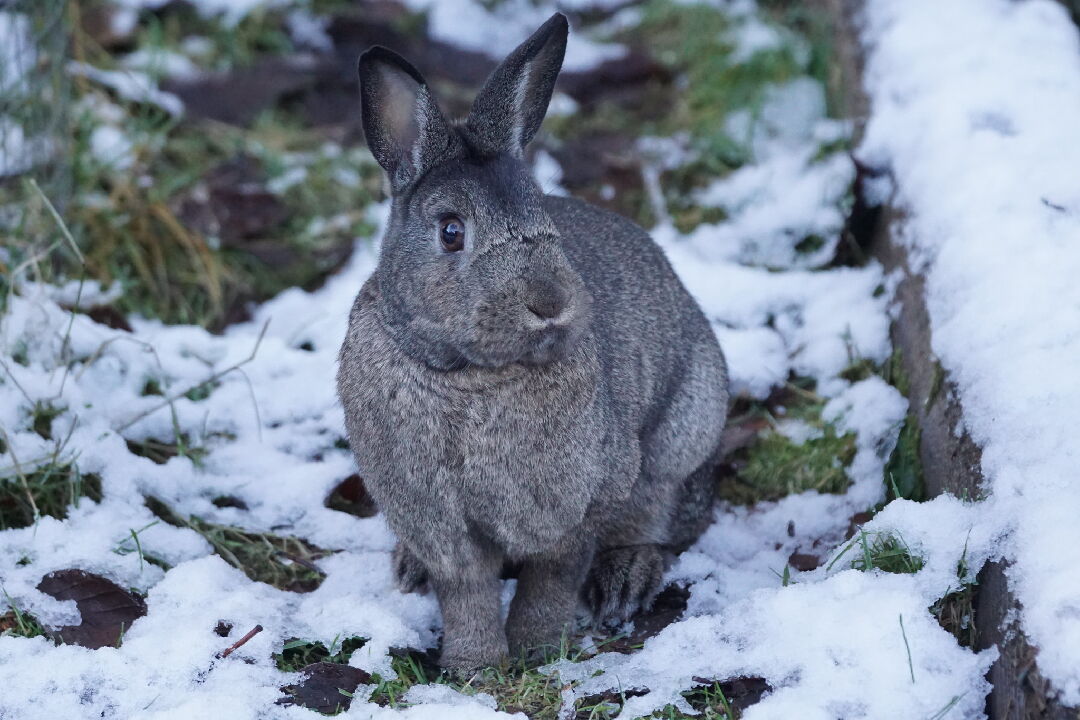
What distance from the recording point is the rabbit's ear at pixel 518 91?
3.05m

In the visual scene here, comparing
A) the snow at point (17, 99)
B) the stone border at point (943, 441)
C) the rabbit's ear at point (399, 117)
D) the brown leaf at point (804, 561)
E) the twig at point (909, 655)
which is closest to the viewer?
the stone border at point (943, 441)

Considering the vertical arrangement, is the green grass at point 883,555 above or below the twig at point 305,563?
above

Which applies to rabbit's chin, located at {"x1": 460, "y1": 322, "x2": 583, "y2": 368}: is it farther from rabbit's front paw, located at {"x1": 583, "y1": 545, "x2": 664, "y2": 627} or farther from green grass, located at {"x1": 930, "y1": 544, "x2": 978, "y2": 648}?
green grass, located at {"x1": 930, "y1": 544, "x2": 978, "y2": 648}

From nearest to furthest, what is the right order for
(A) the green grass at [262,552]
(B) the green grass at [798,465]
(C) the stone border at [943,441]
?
1. (C) the stone border at [943,441]
2. (A) the green grass at [262,552]
3. (B) the green grass at [798,465]

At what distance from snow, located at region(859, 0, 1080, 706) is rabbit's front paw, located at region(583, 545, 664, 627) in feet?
3.14

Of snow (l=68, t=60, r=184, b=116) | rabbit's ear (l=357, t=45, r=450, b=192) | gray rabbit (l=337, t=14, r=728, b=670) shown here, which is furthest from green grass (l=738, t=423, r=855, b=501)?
snow (l=68, t=60, r=184, b=116)

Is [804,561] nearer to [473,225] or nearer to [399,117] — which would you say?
[473,225]

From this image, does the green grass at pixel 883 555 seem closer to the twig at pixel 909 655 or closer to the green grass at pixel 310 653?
the twig at pixel 909 655

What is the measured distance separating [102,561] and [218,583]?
1.00 ft

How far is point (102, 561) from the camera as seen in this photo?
336cm

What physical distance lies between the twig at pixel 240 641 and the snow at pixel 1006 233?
5.60 ft

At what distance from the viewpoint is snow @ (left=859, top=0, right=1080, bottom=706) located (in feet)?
8.73

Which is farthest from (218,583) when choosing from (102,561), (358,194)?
(358,194)

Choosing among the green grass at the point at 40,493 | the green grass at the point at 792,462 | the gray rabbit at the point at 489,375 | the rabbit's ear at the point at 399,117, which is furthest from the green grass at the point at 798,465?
the green grass at the point at 40,493
